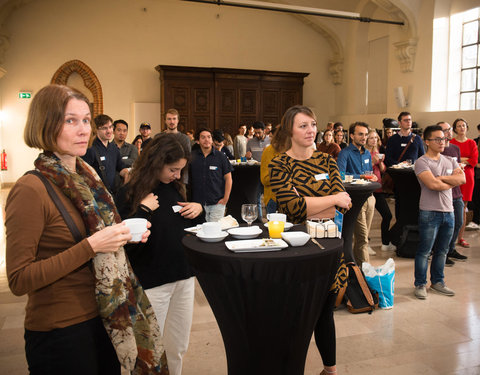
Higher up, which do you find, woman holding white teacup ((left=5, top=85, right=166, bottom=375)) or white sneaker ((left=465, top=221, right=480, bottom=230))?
woman holding white teacup ((left=5, top=85, right=166, bottom=375))

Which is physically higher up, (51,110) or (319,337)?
(51,110)

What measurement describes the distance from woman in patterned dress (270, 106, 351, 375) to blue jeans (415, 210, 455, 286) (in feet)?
6.40

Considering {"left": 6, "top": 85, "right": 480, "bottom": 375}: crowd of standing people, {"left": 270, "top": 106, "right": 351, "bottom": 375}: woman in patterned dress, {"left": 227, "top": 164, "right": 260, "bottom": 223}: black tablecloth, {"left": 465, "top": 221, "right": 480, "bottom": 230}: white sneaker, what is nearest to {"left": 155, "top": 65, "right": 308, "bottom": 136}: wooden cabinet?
{"left": 227, "top": 164, "right": 260, "bottom": 223}: black tablecloth

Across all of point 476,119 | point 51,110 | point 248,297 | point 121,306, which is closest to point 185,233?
point 248,297

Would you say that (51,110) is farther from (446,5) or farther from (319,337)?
(446,5)

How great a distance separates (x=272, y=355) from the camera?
2.18 meters

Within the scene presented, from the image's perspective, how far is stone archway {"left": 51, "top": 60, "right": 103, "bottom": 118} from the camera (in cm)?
1288

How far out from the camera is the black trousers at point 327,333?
251cm

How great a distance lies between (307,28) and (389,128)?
739cm

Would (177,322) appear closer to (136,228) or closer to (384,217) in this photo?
(136,228)

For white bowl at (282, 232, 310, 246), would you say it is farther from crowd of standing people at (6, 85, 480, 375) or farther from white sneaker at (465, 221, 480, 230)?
white sneaker at (465, 221, 480, 230)

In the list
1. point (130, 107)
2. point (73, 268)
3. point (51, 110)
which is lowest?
point (73, 268)

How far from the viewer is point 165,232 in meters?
2.34

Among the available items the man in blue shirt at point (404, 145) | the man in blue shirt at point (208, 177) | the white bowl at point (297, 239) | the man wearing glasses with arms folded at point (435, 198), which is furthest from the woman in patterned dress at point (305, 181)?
the man in blue shirt at point (404, 145)
